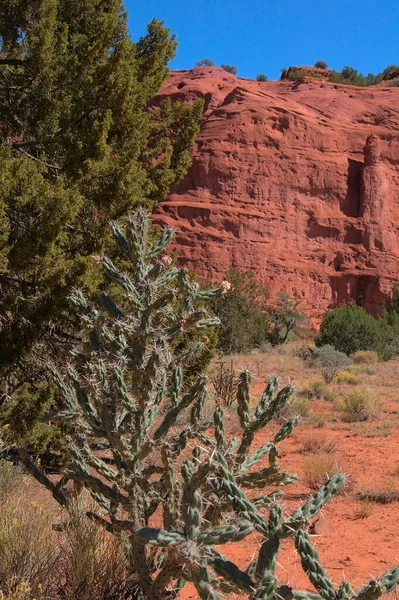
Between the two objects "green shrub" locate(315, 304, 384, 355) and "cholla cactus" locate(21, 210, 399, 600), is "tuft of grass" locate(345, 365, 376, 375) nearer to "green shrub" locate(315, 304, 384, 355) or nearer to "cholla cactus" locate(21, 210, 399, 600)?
"green shrub" locate(315, 304, 384, 355)

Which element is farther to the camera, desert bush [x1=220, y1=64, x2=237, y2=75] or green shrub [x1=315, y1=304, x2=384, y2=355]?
desert bush [x1=220, y1=64, x2=237, y2=75]

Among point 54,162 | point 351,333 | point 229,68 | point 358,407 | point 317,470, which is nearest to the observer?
point 317,470

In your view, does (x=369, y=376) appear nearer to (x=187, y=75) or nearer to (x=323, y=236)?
(x=323, y=236)

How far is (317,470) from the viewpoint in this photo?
7176 millimetres

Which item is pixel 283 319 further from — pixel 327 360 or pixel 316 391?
pixel 316 391

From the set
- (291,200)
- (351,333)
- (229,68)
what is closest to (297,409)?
(351,333)

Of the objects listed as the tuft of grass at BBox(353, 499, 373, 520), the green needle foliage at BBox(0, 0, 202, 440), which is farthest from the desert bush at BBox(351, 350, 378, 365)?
the tuft of grass at BBox(353, 499, 373, 520)

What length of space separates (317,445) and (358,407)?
3027 millimetres

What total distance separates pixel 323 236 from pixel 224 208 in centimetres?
588

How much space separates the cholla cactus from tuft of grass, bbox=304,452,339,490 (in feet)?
10.3

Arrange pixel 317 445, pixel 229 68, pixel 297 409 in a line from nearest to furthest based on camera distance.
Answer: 1. pixel 317 445
2. pixel 297 409
3. pixel 229 68

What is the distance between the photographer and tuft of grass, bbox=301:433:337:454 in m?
8.59

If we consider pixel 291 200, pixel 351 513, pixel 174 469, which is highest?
pixel 291 200

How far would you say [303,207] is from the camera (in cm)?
3331
